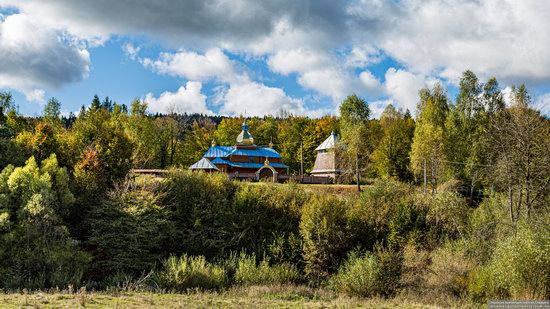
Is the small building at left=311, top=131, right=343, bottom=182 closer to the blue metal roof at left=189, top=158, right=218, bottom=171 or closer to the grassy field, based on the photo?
the blue metal roof at left=189, top=158, right=218, bottom=171

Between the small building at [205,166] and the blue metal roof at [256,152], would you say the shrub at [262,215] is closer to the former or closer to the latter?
the small building at [205,166]

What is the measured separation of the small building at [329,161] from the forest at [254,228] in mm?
17797

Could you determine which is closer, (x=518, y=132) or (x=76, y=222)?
(x=518, y=132)

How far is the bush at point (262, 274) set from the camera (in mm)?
20156

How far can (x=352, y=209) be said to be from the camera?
2481 cm

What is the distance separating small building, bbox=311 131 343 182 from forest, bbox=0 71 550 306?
1780 cm

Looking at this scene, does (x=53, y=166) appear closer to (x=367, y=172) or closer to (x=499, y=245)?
(x=499, y=245)

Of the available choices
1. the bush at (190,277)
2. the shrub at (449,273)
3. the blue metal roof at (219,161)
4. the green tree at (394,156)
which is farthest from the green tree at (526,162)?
the blue metal roof at (219,161)

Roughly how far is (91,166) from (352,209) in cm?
1331

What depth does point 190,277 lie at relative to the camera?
19.4 metres

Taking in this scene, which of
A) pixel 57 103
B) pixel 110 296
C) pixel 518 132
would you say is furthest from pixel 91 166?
pixel 57 103

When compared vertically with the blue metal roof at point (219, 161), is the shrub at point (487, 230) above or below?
below

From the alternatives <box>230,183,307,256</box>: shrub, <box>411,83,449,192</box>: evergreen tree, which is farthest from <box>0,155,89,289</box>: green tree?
<box>411,83,449,192</box>: evergreen tree

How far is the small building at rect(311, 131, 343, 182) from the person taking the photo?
45812 mm
